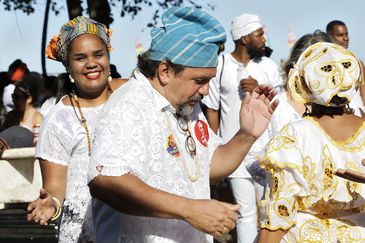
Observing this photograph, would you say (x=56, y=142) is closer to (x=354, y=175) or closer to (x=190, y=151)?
(x=190, y=151)

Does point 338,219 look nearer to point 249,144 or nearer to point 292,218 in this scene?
point 292,218

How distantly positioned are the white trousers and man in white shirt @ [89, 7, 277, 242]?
4014 millimetres

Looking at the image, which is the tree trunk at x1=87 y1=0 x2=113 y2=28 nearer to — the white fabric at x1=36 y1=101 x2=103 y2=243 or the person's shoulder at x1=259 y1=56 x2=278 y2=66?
the person's shoulder at x1=259 y1=56 x2=278 y2=66

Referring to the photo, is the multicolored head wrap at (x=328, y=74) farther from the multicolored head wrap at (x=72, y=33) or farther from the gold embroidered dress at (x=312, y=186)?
the multicolored head wrap at (x=72, y=33)

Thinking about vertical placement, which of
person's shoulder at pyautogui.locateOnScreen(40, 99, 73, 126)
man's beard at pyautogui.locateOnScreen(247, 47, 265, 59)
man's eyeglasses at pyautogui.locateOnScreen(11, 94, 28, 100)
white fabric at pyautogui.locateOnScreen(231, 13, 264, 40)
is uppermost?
person's shoulder at pyautogui.locateOnScreen(40, 99, 73, 126)

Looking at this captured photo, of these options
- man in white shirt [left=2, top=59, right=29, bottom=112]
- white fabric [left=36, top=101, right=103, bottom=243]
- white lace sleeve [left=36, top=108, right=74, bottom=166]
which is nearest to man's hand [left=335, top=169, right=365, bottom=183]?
white fabric [left=36, top=101, right=103, bottom=243]

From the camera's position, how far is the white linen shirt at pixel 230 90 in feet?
29.9

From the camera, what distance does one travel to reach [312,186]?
184 inches

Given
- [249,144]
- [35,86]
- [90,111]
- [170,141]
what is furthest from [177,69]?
[35,86]

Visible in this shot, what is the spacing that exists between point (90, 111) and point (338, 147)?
1704 millimetres

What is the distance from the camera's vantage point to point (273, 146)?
186 inches

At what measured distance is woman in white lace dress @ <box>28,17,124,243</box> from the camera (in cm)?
560

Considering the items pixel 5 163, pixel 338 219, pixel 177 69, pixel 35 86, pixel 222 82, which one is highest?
pixel 177 69

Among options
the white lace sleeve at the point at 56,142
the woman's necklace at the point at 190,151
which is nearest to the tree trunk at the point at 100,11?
the white lace sleeve at the point at 56,142
